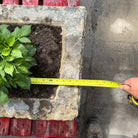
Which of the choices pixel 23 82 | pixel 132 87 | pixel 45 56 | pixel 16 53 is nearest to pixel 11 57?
pixel 16 53

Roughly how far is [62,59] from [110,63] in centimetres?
123

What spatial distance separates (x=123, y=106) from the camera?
2600mm

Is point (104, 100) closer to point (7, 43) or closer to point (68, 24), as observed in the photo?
point (68, 24)

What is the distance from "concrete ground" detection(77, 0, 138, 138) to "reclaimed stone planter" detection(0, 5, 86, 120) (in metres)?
0.95

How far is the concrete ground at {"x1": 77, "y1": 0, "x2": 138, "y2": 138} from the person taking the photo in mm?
2592

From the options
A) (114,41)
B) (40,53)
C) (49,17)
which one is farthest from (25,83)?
(114,41)

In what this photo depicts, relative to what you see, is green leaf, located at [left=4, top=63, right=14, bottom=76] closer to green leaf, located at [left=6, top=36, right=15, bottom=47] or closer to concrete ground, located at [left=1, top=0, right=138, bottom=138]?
green leaf, located at [left=6, top=36, right=15, bottom=47]

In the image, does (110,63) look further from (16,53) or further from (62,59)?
(16,53)

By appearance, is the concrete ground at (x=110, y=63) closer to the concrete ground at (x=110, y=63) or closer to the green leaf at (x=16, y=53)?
the concrete ground at (x=110, y=63)

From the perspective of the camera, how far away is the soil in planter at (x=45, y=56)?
174 centimetres

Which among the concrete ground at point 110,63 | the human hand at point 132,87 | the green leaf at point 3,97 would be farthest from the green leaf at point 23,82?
the concrete ground at point 110,63

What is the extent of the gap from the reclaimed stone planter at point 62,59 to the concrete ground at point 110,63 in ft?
3.11

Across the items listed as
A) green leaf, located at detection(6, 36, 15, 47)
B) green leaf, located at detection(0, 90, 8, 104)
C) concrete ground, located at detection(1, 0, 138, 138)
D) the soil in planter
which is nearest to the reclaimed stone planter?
the soil in planter

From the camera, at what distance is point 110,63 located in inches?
103
